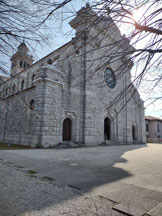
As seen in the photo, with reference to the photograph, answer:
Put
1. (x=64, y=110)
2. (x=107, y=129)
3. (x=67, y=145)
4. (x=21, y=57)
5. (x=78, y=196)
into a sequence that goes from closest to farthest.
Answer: (x=78, y=196) < (x=21, y=57) < (x=67, y=145) < (x=64, y=110) < (x=107, y=129)

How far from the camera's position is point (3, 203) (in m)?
2.00

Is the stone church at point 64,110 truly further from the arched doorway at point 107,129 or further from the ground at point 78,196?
the ground at point 78,196

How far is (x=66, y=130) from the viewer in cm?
1346

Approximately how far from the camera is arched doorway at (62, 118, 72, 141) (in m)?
13.3

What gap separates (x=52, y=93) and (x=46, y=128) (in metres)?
2.89

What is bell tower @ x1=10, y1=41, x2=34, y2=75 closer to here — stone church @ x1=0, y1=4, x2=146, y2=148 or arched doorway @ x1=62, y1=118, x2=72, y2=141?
stone church @ x1=0, y1=4, x2=146, y2=148

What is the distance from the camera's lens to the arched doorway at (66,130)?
13.3 metres

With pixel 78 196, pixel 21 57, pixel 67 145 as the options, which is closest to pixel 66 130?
pixel 67 145

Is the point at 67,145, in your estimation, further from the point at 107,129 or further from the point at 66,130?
the point at 107,129

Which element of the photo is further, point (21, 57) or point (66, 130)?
point (66, 130)

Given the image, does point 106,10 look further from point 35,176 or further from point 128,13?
point 35,176

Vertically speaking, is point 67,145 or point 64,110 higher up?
point 64,110

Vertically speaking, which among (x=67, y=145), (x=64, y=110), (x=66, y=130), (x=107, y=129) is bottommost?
(x=67, y=145)

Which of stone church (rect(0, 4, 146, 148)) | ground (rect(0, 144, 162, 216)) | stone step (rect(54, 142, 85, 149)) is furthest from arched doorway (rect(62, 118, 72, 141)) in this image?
ground (rect(0, 144, 162, 216))
